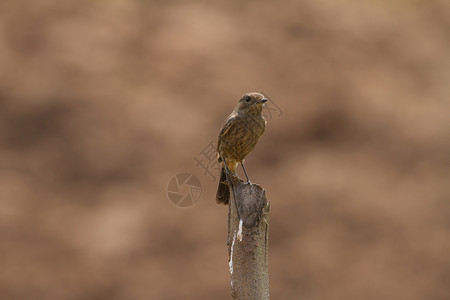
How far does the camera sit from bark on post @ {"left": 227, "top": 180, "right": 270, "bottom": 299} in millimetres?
3992

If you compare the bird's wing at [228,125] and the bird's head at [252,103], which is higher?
the bird's head at [252,103]

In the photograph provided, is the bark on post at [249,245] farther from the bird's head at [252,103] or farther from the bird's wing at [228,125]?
the bird's head at [252,103]

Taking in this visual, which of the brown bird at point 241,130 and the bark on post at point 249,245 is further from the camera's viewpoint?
the brown bird at point 241,130

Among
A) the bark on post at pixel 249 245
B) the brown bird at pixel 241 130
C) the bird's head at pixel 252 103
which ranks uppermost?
the bird's head at pixel 252 103

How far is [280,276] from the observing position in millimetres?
14891

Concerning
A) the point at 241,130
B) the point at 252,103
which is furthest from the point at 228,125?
the point at 252,103

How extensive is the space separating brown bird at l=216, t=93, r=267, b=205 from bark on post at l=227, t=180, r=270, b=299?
7.01 ft

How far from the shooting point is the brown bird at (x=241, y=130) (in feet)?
21.4

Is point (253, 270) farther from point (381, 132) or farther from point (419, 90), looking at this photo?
point (419, 90)

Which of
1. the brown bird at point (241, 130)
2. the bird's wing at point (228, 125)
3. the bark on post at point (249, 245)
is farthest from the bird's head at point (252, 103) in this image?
the bark on post at point (249, 245)

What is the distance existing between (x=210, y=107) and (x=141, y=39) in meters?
3.47

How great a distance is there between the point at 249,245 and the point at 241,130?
100 inches

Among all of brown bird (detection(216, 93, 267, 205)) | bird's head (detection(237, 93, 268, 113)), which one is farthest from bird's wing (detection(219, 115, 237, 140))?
bird's head (detection(237, 93, 268, 113))

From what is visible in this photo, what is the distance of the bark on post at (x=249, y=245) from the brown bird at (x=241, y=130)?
7.01 ft
